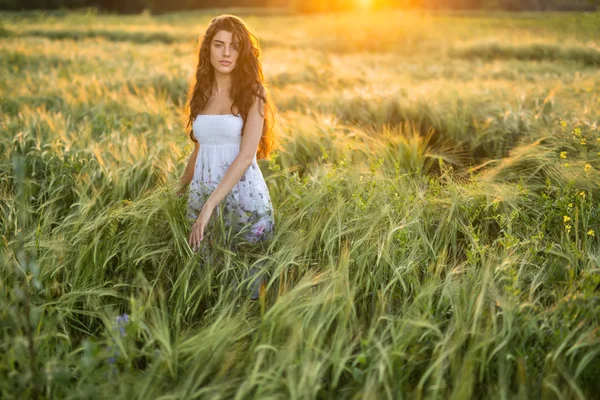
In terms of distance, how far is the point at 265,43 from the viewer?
17109 mm

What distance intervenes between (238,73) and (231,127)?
30 centimetres

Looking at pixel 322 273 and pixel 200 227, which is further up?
pixel 200 227

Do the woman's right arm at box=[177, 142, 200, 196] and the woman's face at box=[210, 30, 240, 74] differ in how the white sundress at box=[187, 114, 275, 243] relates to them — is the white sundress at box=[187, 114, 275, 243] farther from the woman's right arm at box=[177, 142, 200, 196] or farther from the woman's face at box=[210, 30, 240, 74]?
the woman's face at box=[210, 30, 240, 74]

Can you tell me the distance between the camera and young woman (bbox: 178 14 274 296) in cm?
233

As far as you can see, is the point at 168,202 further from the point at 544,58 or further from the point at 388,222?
the point at 544,58

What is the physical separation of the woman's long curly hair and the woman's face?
25mm

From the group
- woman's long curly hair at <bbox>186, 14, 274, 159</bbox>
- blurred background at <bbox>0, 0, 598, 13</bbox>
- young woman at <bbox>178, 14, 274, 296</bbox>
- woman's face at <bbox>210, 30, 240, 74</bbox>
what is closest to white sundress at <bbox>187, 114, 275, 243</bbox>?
young woman at <bbox>178, 14, 274, 296</bbox>

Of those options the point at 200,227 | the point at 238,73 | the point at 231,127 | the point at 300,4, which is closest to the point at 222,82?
the point at 238,73

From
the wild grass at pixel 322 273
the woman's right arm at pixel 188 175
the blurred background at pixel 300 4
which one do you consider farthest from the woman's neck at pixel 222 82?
the blurred background at pixel 300 4

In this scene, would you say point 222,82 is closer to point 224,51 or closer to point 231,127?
point 224,51

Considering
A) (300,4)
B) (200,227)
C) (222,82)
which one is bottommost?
(200,227)

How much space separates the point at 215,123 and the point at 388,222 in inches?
40.8

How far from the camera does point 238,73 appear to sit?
243 centimetres

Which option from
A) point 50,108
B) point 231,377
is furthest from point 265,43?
point 231,377
